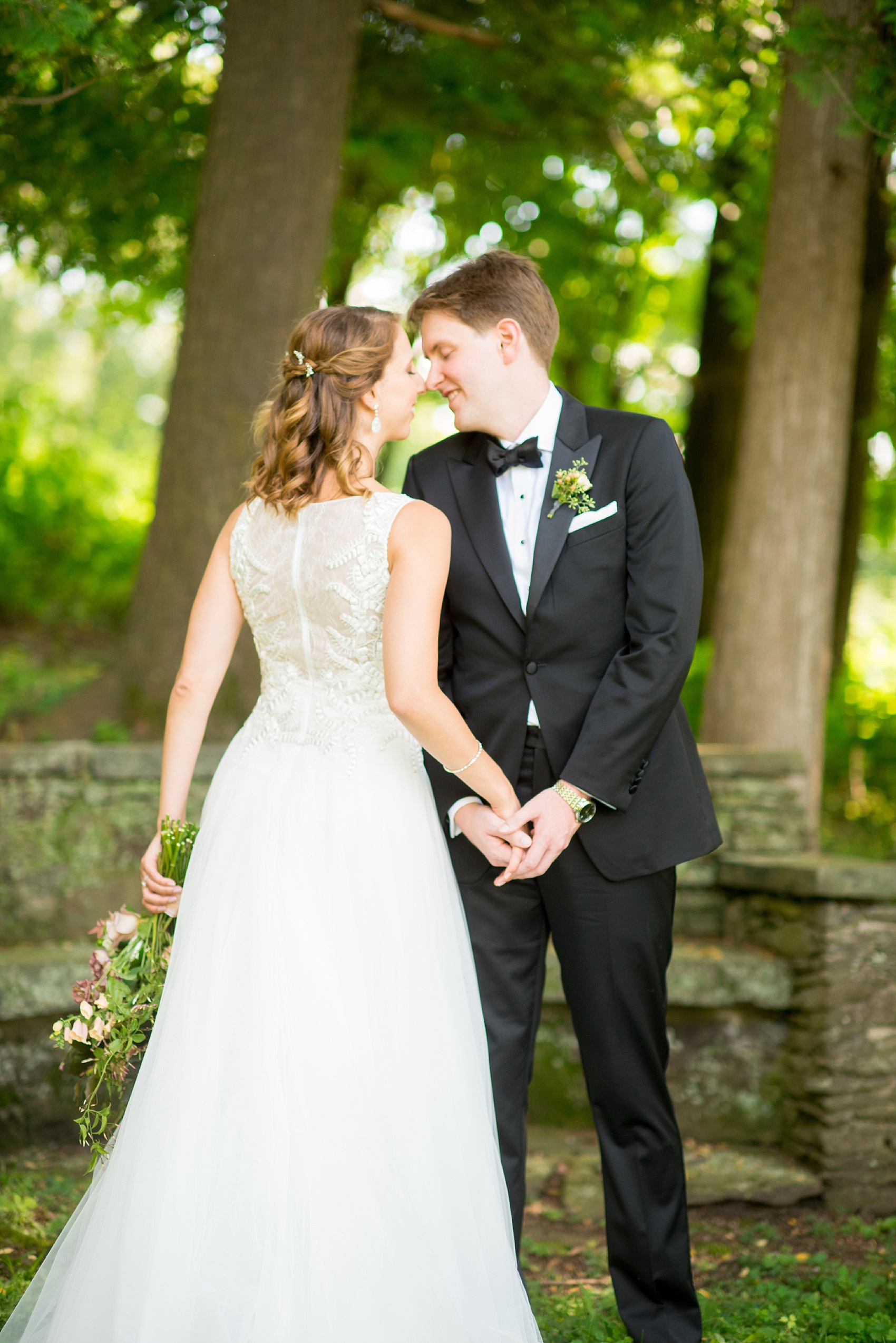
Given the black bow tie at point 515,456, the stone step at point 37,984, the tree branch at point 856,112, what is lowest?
the stone step at point 37,984

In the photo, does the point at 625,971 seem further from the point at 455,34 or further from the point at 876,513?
the point at 876,513

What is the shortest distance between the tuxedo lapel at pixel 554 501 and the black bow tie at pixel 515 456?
5 cm

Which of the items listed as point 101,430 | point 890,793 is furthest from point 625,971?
point 101,430

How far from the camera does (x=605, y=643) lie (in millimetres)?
2803

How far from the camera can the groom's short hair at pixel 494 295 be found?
2818mm

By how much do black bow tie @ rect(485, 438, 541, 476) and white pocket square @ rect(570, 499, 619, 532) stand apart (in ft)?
0.66

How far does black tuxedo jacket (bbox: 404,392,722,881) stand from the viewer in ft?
8.74

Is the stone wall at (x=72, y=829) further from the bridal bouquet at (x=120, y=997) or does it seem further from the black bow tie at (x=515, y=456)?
the black bow tie at (x=515, y=456)

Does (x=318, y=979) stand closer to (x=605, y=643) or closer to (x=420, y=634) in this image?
(x=420, y=634)

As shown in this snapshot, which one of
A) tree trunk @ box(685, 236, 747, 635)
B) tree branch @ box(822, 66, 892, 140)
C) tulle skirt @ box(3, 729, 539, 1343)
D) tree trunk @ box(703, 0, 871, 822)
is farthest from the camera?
tree trunk @ box(685, 236, 747, 635)

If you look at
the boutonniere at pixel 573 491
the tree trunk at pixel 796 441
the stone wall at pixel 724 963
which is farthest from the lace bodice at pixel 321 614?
the tree trunk at pixel 796 441

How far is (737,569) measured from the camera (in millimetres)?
4965

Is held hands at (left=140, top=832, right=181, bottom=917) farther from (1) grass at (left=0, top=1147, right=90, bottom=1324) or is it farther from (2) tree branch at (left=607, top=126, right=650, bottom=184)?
(2) tree branch at (left=607, top=126, right=650, bottom=184)

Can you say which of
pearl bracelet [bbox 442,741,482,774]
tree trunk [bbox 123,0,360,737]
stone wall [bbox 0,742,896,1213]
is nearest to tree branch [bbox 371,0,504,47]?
tree trunk [bbox 123,0,360,737]
